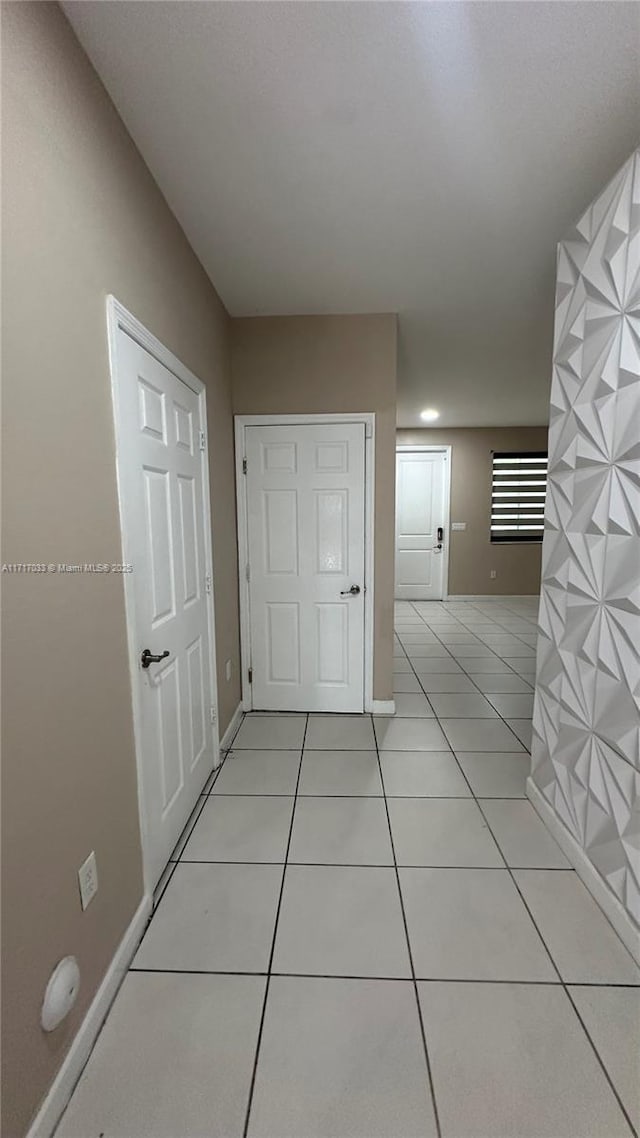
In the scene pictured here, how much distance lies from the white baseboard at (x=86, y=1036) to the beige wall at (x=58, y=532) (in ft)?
0.12

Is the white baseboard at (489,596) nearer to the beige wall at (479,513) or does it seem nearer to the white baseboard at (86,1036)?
the beige wall at (479,513)

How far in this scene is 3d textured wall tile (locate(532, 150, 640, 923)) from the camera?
1353mm

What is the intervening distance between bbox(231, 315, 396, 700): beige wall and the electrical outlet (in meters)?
2.03

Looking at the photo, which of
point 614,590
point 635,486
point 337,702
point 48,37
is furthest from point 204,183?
point 337,702

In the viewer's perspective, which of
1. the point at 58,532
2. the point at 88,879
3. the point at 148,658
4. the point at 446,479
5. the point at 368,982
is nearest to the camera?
the point at 58,532

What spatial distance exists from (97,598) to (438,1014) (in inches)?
57.3

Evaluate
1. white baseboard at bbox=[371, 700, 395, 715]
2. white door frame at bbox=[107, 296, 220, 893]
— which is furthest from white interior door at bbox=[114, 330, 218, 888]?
white baseboard at bbox=[371, 700, 395, 715]

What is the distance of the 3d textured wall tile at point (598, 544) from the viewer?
1.35 meters

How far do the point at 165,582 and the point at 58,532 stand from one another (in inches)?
26.8

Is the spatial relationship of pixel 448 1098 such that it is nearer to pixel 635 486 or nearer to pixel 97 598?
pixel 97 598

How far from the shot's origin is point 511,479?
6.41 meters

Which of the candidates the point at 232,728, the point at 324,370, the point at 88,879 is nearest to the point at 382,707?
the point at 232,728

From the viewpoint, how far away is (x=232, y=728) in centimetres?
265

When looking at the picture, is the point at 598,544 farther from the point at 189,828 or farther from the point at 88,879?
the point at 189,828
